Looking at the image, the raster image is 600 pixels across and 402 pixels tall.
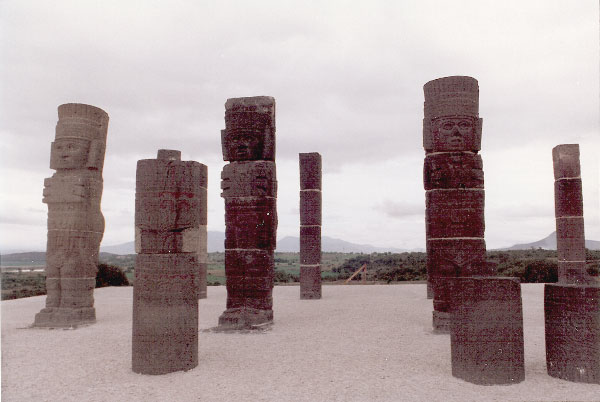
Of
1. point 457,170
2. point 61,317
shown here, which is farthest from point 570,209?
point 61,317

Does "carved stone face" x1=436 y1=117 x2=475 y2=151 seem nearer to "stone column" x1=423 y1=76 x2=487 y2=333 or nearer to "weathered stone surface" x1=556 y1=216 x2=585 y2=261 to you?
"stone column" x1=423 y1=76 x2=487 y2=333

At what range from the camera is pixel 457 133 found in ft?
29.6

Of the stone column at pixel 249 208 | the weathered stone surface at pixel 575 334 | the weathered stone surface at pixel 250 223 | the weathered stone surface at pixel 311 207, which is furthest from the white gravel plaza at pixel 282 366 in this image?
the weathered stone surface at pixel 311 207

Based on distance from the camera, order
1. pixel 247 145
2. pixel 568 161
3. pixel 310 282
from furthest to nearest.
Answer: pixel 568 161, pixel 310 282, pixel 247 145

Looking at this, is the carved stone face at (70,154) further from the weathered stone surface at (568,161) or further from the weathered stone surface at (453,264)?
the weathered stone surface at (568,161)

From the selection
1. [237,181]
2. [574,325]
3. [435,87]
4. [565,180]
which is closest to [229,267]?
[237,181]

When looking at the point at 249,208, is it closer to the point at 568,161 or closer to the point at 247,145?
the point at 247,145

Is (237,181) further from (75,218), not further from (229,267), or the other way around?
(75,218)

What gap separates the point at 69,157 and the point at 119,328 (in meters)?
3.68

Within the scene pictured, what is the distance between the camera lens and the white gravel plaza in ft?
17.1

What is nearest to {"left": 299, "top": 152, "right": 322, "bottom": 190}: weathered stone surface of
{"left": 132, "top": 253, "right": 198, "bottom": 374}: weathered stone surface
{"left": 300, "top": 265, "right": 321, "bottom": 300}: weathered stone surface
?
{"left": 300, "top": 265, "right": 321, "bottom": 300}: weathered stone surface

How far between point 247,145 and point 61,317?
16.7 feet

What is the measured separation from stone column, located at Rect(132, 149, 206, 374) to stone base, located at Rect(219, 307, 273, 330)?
286 cm

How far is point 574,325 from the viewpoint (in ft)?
18.7
